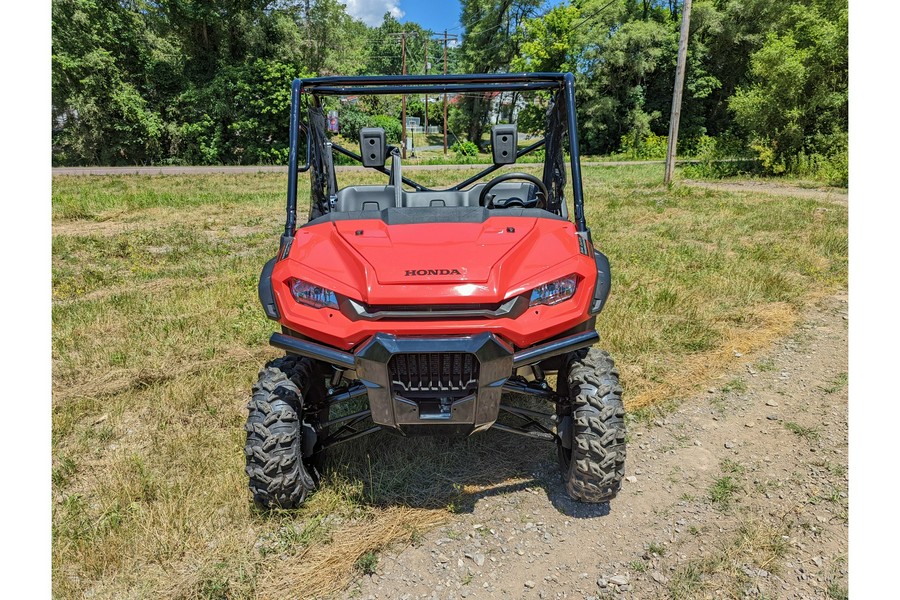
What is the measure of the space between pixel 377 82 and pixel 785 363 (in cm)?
363

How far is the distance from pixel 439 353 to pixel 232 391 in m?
2.16

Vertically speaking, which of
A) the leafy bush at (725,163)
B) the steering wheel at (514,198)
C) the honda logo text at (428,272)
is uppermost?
the leafy bush at (725,163)

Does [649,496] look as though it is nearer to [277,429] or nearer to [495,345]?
[495,345]

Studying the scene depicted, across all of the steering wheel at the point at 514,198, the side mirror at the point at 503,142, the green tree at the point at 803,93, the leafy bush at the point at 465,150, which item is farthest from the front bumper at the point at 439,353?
the leafy bush at the point at 465,150

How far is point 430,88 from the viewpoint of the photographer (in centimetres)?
345

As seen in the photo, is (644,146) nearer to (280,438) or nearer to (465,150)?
(465,150)

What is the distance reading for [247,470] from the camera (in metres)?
2.56

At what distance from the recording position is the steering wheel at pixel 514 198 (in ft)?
11.2

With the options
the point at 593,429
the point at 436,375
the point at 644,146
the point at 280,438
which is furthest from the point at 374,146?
the point at 644,146

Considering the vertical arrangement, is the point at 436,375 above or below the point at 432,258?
below

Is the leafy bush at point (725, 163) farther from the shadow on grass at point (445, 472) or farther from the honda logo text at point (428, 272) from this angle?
the honda logo text at point (428, 272)

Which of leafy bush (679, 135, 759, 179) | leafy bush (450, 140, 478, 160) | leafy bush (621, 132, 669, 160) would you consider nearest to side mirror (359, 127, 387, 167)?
leafy bush (679, 135, 759, 179)

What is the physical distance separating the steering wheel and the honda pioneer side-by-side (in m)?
0.55

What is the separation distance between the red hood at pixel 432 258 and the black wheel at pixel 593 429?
566mm
